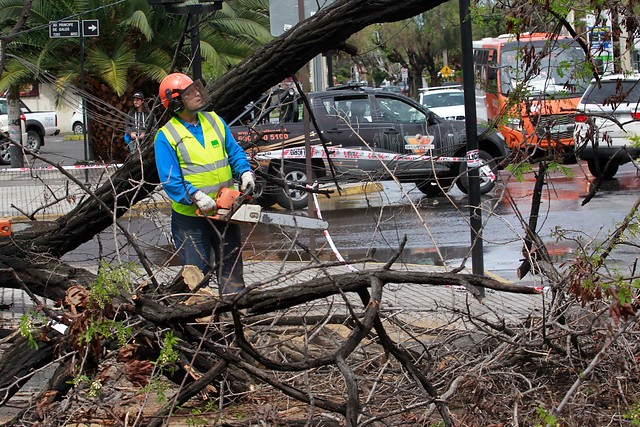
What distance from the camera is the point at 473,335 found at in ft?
16.6

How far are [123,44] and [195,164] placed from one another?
15178mm

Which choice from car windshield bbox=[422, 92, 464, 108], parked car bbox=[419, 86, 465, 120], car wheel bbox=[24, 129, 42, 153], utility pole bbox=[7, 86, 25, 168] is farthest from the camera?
car wheel bbox=[24, 129, 42, 153]

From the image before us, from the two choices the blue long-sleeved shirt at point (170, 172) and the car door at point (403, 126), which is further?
the car door at point (403, 126)

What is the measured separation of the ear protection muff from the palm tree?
13.6m

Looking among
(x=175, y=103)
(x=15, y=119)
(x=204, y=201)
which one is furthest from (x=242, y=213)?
A: (x=15, y=119)

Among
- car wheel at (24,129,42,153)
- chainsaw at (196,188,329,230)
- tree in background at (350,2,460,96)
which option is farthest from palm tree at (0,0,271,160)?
tree in background at (350,2,460,96)

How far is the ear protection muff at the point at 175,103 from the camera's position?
5.83 m

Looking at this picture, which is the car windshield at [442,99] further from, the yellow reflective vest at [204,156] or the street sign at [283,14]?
the yellow reflective vest at [204,156]

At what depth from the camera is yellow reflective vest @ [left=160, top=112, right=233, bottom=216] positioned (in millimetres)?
5883

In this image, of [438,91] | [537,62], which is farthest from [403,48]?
[537,62]

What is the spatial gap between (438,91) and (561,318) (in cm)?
2349

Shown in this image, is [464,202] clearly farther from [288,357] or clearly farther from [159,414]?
[159,414]

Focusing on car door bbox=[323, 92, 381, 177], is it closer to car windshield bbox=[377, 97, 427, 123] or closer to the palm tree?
car windshield bbox=[377, 97, 427, 123]

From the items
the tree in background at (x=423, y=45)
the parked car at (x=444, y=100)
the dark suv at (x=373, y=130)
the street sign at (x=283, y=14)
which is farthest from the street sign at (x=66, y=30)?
the tree in background at (x=423, y=45)
